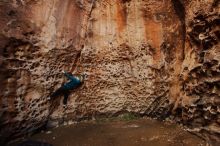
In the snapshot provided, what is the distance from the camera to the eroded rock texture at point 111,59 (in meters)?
4.97

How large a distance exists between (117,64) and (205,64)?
1.72 m

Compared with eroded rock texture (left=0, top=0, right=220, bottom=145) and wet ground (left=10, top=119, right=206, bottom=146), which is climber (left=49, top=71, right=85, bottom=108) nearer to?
eroded rock texture (left=0, top=0, right=220, bottom=145)

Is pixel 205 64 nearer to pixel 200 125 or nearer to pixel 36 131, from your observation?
pixel 200 125

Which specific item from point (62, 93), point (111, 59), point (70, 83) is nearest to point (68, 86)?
point (70, 83)

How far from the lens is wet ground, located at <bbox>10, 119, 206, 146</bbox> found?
4.94m

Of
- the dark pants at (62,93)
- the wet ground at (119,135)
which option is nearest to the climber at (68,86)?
the dark pants at (62,93)

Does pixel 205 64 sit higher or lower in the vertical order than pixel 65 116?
higher

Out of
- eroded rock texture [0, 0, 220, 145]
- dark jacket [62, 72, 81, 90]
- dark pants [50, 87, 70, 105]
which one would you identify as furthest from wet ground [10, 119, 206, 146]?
dark jacket [62, 72, 81, 90]

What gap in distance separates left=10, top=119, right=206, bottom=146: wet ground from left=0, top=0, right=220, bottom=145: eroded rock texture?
0.25 metres

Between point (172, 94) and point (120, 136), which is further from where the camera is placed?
point (172, 94)

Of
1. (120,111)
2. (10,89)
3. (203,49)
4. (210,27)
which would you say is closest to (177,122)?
(120,111)

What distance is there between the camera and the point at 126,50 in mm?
6031

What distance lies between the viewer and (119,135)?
523cm

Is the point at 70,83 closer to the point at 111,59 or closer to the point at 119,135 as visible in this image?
the point at 111,59
